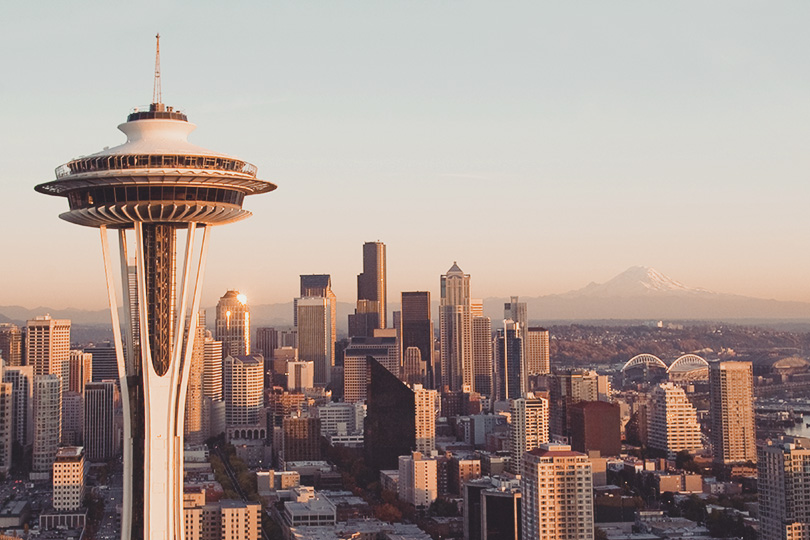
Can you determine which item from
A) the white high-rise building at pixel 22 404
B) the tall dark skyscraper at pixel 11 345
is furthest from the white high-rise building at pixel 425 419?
the tall dark skyscraper at pixel 11 345

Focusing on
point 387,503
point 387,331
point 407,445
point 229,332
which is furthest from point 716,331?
point 387,503

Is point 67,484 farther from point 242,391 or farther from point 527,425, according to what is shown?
point 242,391

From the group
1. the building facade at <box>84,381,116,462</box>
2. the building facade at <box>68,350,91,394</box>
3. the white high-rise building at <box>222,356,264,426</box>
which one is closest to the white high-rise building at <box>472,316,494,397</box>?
the white high-rise building at <box>222,356,264,426</box>

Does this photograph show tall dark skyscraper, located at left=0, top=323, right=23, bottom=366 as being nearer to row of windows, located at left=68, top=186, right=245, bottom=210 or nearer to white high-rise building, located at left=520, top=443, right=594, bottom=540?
white high-rise building, located at left=520, top=443, right=594, bottom=540

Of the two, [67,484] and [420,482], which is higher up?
[67,484]

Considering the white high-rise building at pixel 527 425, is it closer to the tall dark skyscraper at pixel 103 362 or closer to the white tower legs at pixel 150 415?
the white tower legs at pixel 150 415

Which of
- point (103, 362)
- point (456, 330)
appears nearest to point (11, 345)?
point (103, 362)

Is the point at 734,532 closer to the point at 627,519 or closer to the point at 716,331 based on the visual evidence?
the point at 627,519
